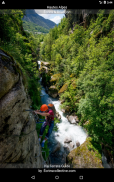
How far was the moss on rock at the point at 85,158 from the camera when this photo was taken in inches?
325

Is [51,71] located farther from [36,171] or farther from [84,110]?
[36,171]

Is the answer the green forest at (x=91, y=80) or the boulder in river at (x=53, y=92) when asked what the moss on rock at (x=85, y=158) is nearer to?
the green forest at (x=91, y=80)

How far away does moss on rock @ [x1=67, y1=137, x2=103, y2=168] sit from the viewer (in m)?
8.25

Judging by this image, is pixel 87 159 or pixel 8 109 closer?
pixel 8 109

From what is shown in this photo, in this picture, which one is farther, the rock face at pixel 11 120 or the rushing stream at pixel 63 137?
the rushing stream at pixel 63 137

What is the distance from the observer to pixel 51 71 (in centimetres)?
2684

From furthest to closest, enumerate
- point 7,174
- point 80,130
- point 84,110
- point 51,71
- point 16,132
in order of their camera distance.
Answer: point 51,71, point 80,130, point 84,110, point 16,132, point 7,174

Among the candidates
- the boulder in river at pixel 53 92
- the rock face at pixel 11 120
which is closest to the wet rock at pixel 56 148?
the rock face at pixel 11 120

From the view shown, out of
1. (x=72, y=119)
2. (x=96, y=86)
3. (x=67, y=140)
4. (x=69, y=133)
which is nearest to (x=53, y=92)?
(x=72, y=119)

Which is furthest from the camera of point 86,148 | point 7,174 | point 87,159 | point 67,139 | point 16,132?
point 67,139

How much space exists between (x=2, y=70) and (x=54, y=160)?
38.0 ft

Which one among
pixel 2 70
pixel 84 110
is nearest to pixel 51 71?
pixel 84 110

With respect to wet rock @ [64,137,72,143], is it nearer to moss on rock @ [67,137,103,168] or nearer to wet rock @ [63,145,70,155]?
wet rock @ [63,145,70,155]

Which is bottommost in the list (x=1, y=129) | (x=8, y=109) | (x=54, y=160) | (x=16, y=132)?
(x=54, y=160)
